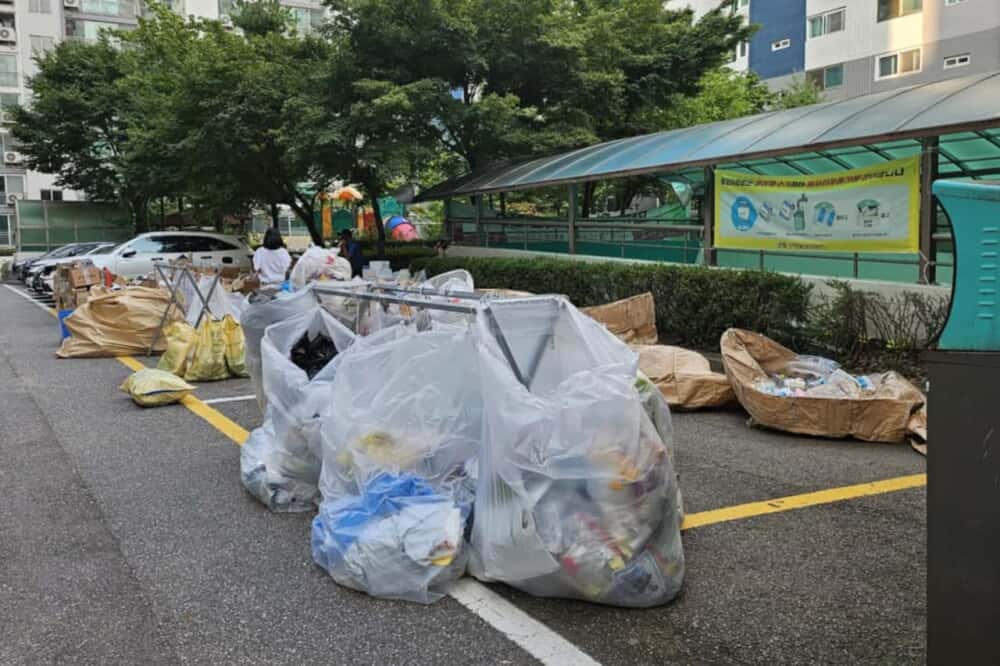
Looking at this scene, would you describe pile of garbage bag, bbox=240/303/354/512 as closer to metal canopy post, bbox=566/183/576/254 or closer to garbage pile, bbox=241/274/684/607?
garbage pile, bbox=241/274/684/607

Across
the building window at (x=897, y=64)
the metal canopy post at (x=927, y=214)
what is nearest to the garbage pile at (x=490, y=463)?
the metal canopy post at (x=927, y=214)

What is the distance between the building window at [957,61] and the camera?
27.3m

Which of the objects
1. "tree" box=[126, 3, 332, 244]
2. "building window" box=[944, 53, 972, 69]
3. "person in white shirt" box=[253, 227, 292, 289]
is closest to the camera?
"person in white shirt" box=[253, 227, 292, 289]

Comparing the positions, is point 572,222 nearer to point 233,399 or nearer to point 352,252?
point 352,252

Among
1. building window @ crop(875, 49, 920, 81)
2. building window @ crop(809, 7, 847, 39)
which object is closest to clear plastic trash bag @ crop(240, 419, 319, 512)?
building window @ crop(875, 49, 920, 81)

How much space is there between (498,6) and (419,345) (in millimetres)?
13218

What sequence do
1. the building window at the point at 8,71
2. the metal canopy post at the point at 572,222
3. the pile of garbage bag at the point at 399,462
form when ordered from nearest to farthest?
the pile of garbage bag at the point at 399,462 < the metal canopy post at the point at 572,222 < the building window at the point at 8,71

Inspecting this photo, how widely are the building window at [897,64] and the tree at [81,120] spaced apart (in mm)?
26617

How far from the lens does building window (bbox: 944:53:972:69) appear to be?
27344 millimetres

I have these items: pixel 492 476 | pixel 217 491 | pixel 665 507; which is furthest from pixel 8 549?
pixel 665 507

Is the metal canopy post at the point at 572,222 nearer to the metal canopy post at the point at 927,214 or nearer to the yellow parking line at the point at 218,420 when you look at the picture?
the metal canopy post at the point at 927,214

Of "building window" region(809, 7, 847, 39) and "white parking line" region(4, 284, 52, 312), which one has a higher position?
"building window" region(809, 7, 847, 39)

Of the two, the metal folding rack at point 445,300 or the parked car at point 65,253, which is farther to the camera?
the parked car at point 65,253

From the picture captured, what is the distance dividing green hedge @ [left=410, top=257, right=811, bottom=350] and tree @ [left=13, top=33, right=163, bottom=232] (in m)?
22.2
